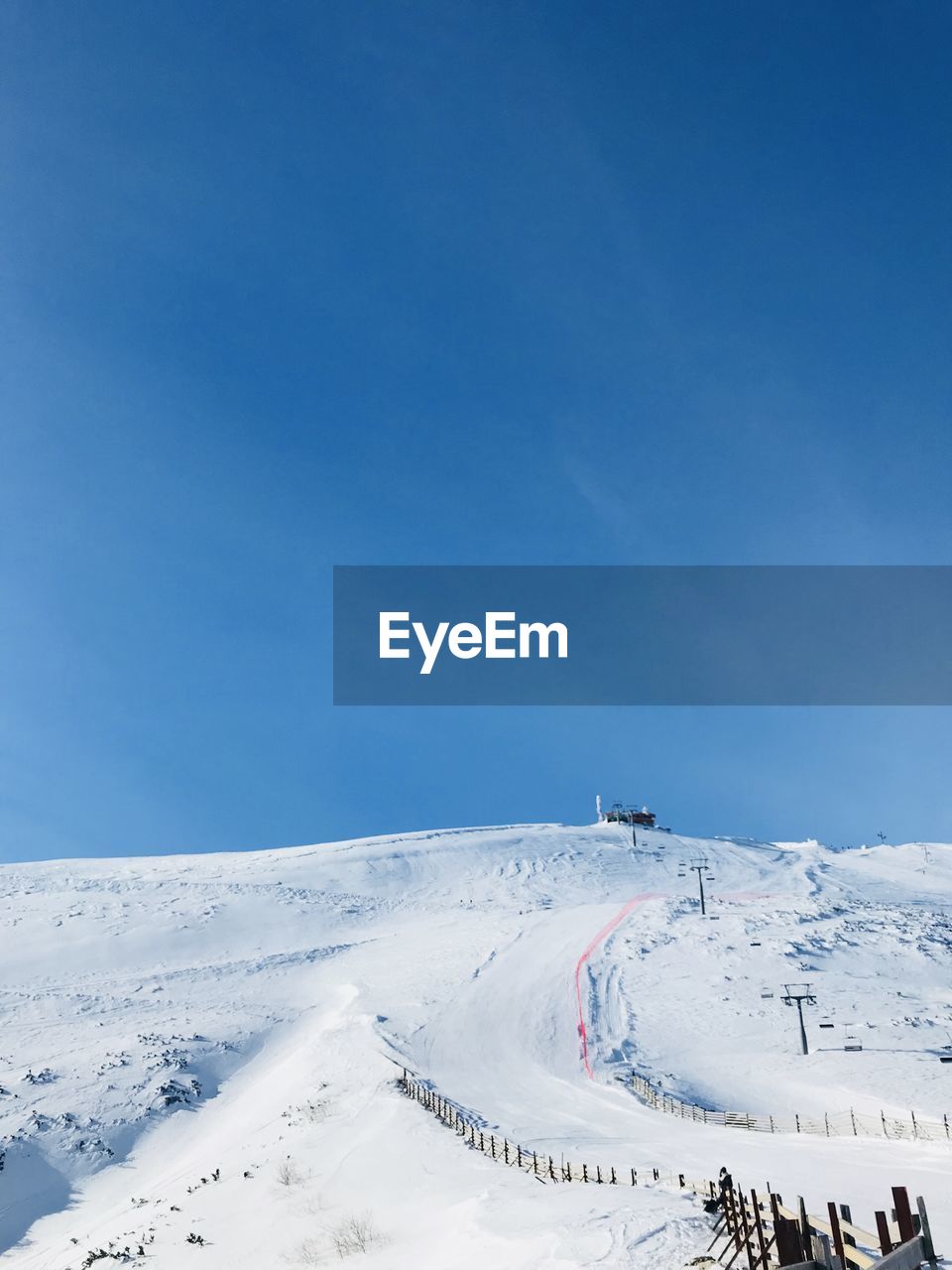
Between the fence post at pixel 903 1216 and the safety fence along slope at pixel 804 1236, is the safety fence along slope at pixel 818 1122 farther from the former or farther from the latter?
the fence post at pixel 903 1216

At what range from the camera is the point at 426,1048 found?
46500 mm

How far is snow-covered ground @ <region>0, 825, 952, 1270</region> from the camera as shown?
21.7m

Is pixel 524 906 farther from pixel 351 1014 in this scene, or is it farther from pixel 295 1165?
pixel 295 1165

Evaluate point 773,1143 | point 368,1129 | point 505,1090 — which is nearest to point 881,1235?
point 773,1143

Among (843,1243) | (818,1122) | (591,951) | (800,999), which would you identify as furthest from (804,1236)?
(591,951)

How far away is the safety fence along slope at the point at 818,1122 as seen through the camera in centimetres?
3158

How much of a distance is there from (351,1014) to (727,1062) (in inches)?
827

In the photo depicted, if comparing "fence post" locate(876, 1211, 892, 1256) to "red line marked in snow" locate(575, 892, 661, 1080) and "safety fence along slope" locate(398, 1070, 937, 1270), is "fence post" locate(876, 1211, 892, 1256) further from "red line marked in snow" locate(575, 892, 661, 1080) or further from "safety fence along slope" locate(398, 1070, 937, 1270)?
"red line marked in snow" locate(575, 892, 661, 1080)

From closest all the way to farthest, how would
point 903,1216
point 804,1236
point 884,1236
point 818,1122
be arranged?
point 903,1216 → point 804,1236 → point 884,1236 → point 818,1122

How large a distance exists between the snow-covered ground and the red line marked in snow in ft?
1.33

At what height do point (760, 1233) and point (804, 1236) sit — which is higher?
point (804, 1236)

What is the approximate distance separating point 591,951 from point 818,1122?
30.9m

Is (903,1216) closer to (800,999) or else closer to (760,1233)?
(760,1233)

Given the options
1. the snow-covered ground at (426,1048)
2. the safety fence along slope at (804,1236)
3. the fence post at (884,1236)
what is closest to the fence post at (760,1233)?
the safety fence along slope at (804,1236)
